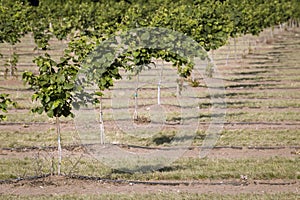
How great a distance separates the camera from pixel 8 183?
11.2 m

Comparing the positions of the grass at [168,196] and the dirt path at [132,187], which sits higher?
the dirt path at [132,187]

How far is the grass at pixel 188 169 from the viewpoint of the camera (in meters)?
11.6

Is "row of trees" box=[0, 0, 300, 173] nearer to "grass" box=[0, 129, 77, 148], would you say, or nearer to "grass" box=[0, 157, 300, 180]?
"grass" box=[0, 129, 77, 148]

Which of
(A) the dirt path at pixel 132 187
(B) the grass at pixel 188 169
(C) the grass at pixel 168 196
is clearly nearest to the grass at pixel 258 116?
(B) the grass at pixel 188 169

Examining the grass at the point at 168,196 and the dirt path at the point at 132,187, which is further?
the dirt path at the point at 132,187

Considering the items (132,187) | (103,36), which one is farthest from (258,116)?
(132,187)

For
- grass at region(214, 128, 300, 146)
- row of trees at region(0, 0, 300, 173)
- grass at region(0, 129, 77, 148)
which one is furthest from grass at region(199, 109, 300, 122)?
grass at region(0, 129, 77, 148)

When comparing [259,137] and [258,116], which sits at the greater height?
[258,116]

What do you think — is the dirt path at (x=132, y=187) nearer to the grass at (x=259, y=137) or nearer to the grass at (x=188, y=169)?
the grass at (x=188, y=169)

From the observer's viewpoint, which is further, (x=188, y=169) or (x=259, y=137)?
(x=259, y=137)

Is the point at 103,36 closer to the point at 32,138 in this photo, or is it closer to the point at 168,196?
the point at 32,138

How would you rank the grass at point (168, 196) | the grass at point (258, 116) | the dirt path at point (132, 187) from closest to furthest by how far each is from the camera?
the grass at point (168, 196)
the dirt path at point (132, 187)
the grass at point (258, 116)

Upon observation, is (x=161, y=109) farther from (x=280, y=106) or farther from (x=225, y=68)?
(x=225, y=68)

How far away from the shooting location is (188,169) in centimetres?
1216
